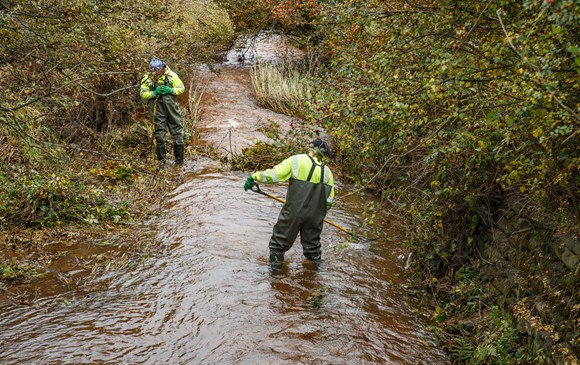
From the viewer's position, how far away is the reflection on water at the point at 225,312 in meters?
4.74

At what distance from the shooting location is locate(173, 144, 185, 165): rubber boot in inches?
418

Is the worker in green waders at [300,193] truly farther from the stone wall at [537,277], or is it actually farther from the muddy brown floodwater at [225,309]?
the stone wall at [537,277]

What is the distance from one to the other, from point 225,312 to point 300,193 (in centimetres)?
180

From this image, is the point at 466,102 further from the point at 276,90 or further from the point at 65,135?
the point at 276,90

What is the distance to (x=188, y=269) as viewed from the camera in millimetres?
6480

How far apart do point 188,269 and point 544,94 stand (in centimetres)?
462

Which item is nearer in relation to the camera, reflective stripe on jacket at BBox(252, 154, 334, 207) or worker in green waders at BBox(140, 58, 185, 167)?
reflective stripe on jacket at BBox(252, 154, 334, 207)

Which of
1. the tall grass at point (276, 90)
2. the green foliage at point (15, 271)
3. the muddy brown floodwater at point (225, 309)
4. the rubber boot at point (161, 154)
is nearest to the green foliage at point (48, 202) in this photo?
the muddy brown floodwater at point (225, 309)

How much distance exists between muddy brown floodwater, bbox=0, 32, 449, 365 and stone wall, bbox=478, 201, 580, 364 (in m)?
0.97

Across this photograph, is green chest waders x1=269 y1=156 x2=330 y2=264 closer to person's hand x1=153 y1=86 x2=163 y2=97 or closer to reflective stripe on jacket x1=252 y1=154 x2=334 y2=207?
reflective stripe on jacket x1=252 y1=154 x2=334 y2=207

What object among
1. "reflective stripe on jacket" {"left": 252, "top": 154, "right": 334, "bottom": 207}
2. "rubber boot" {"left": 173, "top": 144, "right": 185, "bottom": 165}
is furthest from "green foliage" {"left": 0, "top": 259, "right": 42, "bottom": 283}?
"rubber boot" {"left": 173, "top": 144, "right": 185, "bottom": 165}

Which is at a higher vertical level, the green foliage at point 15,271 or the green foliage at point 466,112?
the green foliage at point 466,112

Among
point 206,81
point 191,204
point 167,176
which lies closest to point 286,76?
point 206,81

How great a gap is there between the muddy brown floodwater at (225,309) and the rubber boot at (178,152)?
2.48 m
